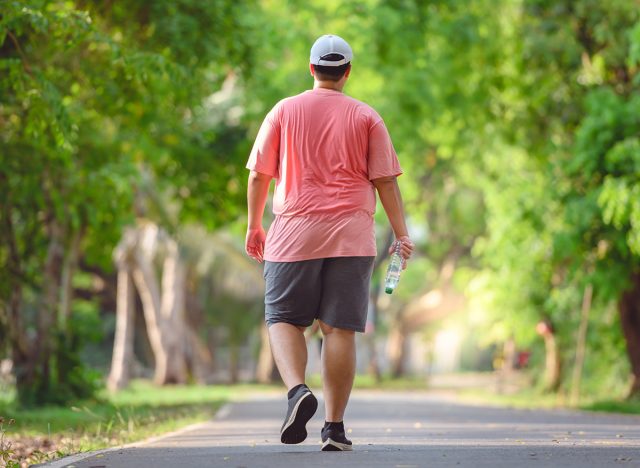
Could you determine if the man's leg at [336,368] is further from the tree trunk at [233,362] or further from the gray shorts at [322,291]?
the tree trunk at [233,362]

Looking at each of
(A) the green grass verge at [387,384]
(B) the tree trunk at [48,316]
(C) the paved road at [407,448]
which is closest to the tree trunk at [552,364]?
(A) the green grass verge at [387,384]

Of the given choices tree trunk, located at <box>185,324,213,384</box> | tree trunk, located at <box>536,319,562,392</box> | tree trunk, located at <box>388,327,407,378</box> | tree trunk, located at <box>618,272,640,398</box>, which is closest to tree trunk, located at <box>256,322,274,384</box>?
tree trunk, located at <box>185,324,213,384</box>

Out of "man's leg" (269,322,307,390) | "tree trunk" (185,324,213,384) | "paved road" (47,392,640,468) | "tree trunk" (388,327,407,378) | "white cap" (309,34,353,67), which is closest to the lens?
"paved road" (47,392,640,468)

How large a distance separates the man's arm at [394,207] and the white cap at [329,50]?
704mm

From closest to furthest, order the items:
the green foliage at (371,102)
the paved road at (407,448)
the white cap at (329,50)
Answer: the paved road at (407,448)
the white cap at (329,50)
the green foliage at (371,102)

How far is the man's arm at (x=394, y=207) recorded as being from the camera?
7949mm

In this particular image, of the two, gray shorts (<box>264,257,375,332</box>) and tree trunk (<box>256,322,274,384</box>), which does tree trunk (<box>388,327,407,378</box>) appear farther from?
gray shorts (<box>264,257,375,332</box>)

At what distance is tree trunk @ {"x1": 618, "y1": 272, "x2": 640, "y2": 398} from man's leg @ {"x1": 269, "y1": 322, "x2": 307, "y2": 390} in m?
16.8

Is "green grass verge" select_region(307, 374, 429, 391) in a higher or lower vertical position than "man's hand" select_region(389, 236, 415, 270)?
lower

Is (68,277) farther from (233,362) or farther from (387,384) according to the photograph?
(387,384)

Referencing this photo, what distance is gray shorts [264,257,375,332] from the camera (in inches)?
307

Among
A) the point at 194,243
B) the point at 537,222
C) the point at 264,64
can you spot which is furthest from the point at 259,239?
the point at 194,243

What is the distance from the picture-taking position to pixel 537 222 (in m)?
24.0

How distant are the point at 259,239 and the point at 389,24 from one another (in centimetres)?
1644
